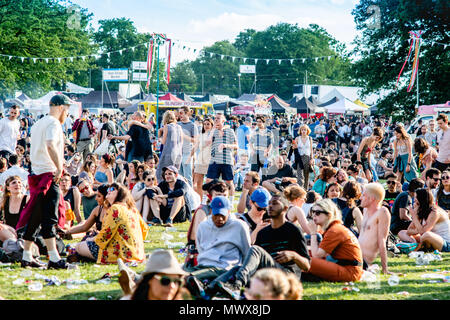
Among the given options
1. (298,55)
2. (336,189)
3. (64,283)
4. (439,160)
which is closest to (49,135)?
(64,283)

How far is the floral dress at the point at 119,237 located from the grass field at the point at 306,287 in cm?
17

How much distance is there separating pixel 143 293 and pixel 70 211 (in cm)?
604

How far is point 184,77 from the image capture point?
388ft

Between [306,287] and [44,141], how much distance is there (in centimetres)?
318

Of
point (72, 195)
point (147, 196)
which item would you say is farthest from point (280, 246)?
point (72, 195)

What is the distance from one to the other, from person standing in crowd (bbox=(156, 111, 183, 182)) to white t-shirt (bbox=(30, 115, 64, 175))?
13.9ft

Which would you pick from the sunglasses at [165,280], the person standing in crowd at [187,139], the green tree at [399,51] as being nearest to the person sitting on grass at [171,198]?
the person standing in crowd at [187,139]

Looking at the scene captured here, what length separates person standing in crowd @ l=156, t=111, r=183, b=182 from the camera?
33.9ft

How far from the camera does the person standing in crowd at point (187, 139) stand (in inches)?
429

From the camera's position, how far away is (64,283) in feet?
18.6

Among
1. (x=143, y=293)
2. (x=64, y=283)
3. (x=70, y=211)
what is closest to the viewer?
(x=143, y=293)

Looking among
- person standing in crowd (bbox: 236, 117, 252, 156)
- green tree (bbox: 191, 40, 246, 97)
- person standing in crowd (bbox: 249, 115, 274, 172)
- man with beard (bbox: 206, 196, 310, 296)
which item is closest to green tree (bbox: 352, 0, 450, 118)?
person standing in crowd (bbox: 236, 117, 252, 156)
